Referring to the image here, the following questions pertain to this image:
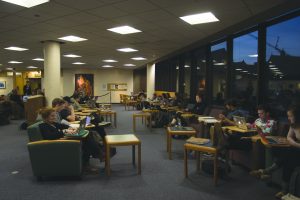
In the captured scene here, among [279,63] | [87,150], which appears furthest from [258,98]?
[87,150]

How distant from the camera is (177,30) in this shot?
6.07m

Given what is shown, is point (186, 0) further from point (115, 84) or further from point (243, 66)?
point (115, 84)

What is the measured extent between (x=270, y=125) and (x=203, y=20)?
259cm

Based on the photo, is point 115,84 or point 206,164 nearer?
point 206,164

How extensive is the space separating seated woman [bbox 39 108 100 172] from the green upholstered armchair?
137 millimetres

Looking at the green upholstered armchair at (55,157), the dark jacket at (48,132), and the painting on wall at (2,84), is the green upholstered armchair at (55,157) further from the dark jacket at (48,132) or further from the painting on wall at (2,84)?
the painting on wall at (2,84)

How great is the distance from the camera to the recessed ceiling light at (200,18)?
15.6 ft

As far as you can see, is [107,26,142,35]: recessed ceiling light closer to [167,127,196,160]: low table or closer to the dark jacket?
[167,127,196,160]: low table

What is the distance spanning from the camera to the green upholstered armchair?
11.4 feet

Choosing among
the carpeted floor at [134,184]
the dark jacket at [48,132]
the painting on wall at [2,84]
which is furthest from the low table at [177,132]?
the painting on wall at [2,84]

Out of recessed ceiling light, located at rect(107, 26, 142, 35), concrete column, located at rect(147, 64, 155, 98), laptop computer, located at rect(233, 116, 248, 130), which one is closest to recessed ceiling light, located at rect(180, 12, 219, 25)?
recessed ceiling light, located at rect(107, 26, 142, 35)


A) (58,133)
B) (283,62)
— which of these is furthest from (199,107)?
(58,133)

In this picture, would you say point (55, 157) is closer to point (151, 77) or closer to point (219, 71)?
point (219, 71)

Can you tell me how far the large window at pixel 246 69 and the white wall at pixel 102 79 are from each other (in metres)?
14.1
